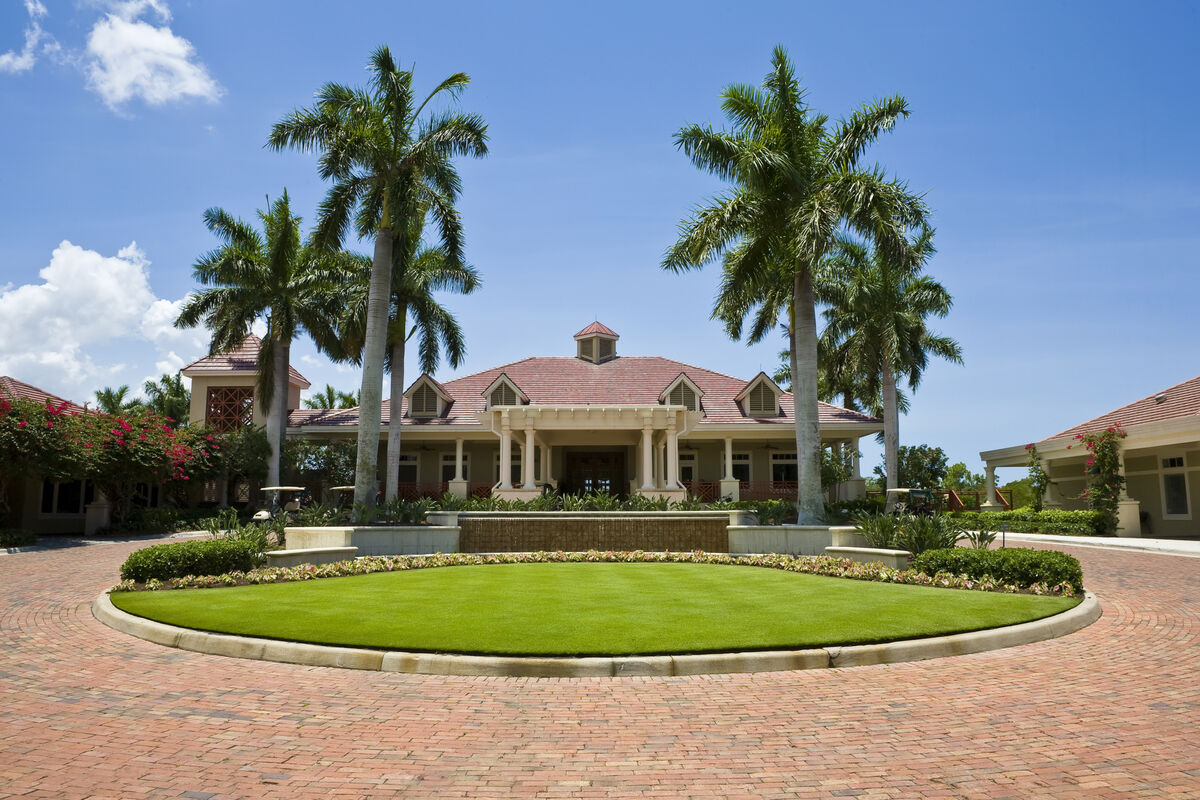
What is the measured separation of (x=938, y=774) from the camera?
4.59 metres

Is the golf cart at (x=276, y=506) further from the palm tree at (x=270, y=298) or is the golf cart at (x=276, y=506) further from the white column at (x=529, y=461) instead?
the white column at (x=529, y=461)

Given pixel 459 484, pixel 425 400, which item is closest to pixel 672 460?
pixel 459 484

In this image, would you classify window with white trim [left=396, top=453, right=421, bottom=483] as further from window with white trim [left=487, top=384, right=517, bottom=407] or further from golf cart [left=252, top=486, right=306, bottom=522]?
window with white trim [left=487, top=384, right=517, bottom=407]

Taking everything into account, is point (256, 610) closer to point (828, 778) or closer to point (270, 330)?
point (828, 778)

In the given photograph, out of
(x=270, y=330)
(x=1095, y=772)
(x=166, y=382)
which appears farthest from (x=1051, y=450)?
(x=166, y=382)

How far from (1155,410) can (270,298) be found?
3354 centimetres

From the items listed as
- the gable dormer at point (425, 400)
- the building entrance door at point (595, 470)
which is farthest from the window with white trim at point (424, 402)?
the building entrance door at point (595, 470)

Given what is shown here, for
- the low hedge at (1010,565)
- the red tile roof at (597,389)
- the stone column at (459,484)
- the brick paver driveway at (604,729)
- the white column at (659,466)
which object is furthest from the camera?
the red tile roof at (597,389)

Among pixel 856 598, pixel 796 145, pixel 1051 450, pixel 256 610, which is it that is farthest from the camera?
pixel 1051 450

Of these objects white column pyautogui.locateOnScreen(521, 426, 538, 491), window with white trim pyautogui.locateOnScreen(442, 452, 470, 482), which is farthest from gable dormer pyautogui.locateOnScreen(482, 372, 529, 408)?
white column pyautogui.locateOnScreen(521, 426, 538, 491)

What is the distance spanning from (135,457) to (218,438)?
5.89 metres

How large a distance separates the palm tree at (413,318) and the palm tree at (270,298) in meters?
2.17

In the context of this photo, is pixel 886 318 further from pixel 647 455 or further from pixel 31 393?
pixel 31 393

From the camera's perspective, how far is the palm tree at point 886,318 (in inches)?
1188
